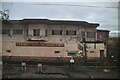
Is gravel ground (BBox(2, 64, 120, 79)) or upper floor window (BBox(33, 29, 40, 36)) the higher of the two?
upper floor window (BBox(33, 29, 40, 36))

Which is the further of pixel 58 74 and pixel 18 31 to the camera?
pixel 18 31

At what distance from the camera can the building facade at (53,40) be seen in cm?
699

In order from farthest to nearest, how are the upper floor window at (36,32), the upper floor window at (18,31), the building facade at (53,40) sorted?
the upper floor window at (36,32)
the building facade at (53,40)
the upper floor window at (18,31)

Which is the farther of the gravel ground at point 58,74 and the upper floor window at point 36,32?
the upper floor window at point 36,32

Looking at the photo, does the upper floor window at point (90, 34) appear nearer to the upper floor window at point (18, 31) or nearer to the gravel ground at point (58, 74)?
the gravel ground at point (58, 74)

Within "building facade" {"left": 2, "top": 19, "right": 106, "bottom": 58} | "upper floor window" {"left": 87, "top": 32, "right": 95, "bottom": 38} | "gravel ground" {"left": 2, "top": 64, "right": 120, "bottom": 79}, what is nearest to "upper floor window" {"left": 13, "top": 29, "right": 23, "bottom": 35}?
"building facade" {"left": 2, "top": 19, "right": 106, "bottom": 58}

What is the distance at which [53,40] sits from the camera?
731 cm

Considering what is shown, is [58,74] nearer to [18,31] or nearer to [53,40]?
[53,40]

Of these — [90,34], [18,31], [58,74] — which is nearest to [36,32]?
[18,31]

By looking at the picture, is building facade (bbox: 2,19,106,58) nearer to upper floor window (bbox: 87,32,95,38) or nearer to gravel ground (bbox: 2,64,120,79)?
upper floor window (bbox: 87,32,95,38)

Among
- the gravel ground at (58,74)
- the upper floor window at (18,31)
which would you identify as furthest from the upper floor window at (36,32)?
the gravel ground at (58,74)

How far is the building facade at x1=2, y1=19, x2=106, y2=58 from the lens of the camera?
22.9ft

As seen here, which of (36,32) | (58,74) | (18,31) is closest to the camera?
(58,74)

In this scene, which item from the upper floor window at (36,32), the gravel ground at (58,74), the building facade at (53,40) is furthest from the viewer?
the upper floor window at (36,32)
